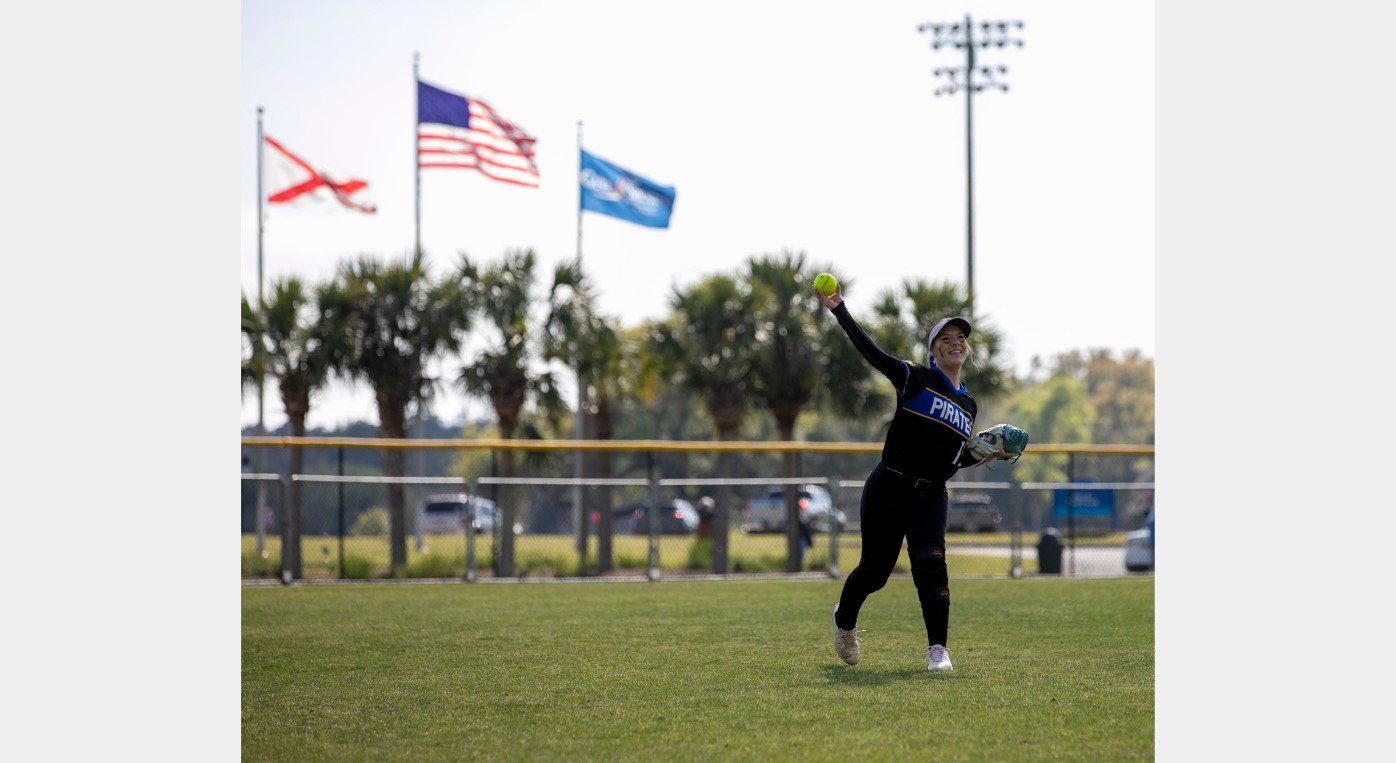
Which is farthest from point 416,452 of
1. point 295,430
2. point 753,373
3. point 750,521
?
point 750,521

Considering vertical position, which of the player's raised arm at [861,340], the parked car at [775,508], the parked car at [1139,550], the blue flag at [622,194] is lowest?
the parked car at [1139,550]

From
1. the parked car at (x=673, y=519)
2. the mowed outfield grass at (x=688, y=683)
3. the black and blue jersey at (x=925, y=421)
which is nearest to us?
the mowed outfield grass at (x=688, y=683)

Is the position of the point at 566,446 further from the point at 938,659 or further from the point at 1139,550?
the point at 938,659

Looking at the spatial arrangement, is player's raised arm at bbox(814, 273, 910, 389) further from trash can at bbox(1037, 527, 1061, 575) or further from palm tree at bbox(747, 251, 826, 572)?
palm tree at bbox(747, 251, 826, 572)

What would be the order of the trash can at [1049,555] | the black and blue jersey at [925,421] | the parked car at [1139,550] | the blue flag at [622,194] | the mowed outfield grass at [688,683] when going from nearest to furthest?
the mowed outfield grass at [688,683] → the black and blue jersey at [925,421] → the trash can at [1049,555] → the parked car at [1139,550] → the blue flag at [622,194]

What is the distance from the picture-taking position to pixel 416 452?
82.4 feet

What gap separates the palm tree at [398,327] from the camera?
886 inches

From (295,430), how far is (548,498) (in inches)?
246

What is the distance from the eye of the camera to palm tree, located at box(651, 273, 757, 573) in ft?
82.7

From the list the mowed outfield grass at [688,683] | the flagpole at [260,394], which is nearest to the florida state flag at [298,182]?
the flagpole at [260,394]

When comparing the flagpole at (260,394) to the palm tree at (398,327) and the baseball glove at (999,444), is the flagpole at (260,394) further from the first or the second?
the baseball glove at (999,444)

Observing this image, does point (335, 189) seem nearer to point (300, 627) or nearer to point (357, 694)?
point (300, 627)

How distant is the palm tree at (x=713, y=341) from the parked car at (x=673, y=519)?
5.70 m

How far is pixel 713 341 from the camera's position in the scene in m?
25.3
